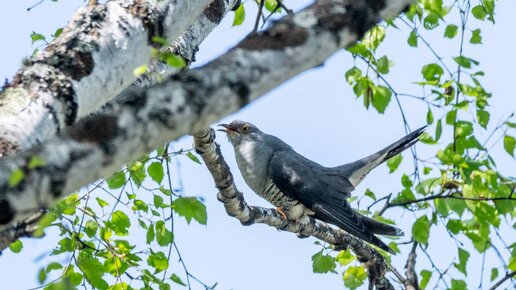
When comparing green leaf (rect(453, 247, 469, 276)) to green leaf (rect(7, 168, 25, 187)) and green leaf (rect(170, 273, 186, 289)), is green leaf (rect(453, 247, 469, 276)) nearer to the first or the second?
green leaf (rect(170, 273, 186, 289))

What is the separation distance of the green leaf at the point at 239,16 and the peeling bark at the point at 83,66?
233 cm

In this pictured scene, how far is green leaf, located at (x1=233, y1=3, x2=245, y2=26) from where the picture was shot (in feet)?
17.6

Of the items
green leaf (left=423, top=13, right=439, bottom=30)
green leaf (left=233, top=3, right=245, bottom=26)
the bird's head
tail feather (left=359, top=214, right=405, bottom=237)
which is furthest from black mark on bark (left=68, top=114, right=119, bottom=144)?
the bird's head

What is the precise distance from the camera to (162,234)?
4.91 meters

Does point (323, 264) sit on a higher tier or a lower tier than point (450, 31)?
lower

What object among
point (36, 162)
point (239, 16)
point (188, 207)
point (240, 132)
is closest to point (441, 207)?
point (188, 207)

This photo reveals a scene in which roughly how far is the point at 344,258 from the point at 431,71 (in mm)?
1414

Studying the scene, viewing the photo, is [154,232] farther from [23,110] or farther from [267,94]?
[267,94]

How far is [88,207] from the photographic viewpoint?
5309 mm

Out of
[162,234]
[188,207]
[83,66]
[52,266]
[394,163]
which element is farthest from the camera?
[394,163]

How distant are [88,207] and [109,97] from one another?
2.64 m

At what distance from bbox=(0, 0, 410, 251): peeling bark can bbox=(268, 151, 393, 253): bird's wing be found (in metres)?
4.45

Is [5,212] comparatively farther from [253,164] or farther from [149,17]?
[253,164]

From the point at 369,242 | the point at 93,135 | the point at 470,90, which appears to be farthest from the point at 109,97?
the point at 369,242
